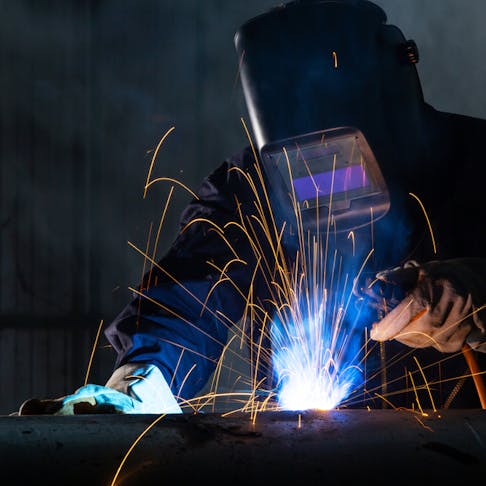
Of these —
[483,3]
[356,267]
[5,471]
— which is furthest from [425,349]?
[483,3]

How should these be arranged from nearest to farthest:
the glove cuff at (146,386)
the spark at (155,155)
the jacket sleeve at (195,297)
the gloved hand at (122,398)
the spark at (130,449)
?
the spark at (130,449)
the gloved hand at (122,398)
the glove cuff at (146,386)
the jacket sleeve at (195,297)
the spark at (155,155)

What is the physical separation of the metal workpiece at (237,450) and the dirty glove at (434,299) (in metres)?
0.45

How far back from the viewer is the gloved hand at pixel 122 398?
3.84 feet

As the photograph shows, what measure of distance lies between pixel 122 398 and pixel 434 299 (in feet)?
2.05

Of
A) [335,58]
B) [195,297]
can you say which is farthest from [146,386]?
[335,58]

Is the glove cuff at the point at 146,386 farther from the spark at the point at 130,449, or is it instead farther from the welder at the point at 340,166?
the spark at the point at 130,449

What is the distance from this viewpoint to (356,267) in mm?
1798

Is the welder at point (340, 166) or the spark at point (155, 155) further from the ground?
the spark at point (155, 155)

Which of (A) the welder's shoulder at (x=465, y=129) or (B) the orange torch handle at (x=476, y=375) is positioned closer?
(B) the orange torch handle at (x=476, y=375)

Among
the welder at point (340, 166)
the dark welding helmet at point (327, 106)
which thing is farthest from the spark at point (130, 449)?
the dark welding helmet at point (327, 106)

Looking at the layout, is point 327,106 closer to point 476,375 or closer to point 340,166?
point 340,166

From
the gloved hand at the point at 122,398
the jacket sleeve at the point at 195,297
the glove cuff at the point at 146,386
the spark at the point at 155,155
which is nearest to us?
the gloved hand at the point at 122,398

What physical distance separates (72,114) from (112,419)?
149 inches

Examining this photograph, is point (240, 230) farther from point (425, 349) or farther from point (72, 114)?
point (72, 114)
